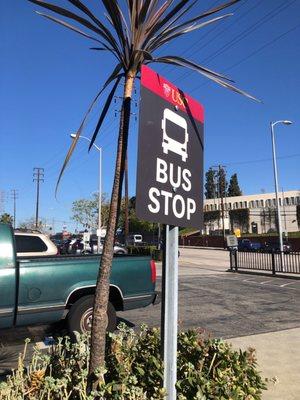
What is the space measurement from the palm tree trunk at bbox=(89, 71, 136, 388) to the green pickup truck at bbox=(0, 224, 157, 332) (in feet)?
11.7

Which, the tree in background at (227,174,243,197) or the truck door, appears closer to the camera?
the truck door

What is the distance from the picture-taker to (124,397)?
10.2 ft

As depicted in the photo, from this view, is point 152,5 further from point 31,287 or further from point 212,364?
point 31,287

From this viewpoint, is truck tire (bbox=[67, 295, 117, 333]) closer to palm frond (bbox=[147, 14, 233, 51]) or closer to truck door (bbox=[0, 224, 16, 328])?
truck door (bbox=[0, 224, 16, 328])

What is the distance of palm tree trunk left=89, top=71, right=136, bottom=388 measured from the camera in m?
3.20

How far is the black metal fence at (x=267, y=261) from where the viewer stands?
20.3m

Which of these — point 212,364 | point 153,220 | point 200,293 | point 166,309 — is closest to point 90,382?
point 166,309

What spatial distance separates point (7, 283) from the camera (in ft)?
21.1

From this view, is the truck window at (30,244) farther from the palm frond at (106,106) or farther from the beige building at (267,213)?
the beige building at (267,213)

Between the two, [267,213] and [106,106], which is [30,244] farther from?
[267,213]

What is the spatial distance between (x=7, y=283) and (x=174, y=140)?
4.18 m

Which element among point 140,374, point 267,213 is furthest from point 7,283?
point 267,213

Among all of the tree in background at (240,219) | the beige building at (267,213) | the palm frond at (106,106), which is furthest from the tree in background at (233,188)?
the palm frond at (106,106)

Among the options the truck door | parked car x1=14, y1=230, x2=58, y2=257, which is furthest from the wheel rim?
parked car x1=14, y1=230, x2=58, y2=257
